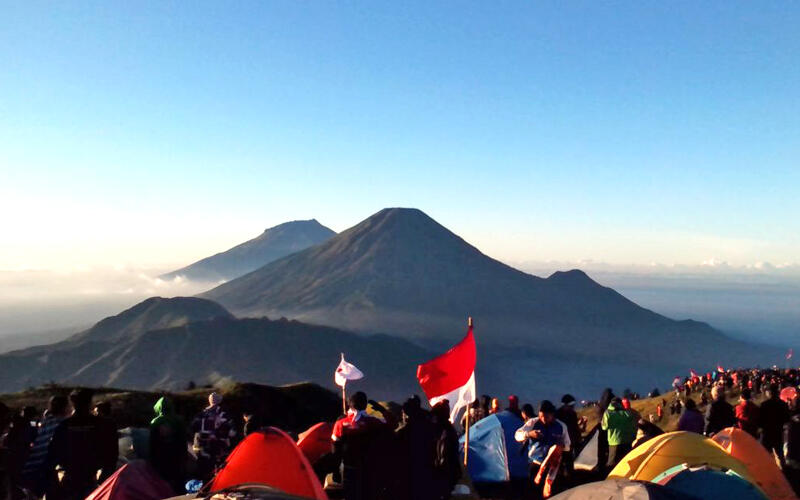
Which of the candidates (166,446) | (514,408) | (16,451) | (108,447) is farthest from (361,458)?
(514,408)

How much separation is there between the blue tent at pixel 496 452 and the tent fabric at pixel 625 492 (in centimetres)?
661

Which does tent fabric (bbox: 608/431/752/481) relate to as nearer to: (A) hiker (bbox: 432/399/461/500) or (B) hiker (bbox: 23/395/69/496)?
(A) hiker (bbox: 432/399/461/500)

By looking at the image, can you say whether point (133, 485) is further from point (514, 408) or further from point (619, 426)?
point (619, 426)

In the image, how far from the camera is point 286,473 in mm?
8461

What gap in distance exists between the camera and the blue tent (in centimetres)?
1260

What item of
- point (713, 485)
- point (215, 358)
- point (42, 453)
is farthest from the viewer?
point (215, 358)

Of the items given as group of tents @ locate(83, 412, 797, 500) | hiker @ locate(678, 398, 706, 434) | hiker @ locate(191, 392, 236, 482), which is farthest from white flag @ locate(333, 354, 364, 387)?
hiker @ locate(678, 398, 706, 434)

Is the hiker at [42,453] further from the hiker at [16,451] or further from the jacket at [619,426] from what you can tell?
the jacket at [619,426]

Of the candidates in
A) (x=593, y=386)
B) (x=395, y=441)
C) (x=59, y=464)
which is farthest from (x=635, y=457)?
(x=593, y=386)

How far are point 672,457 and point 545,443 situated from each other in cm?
187

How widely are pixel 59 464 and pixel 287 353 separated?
157m

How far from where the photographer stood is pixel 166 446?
9195mm

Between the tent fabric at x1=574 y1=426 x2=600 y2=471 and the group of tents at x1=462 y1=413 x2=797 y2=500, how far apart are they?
0.02 metres

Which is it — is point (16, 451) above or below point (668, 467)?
above
